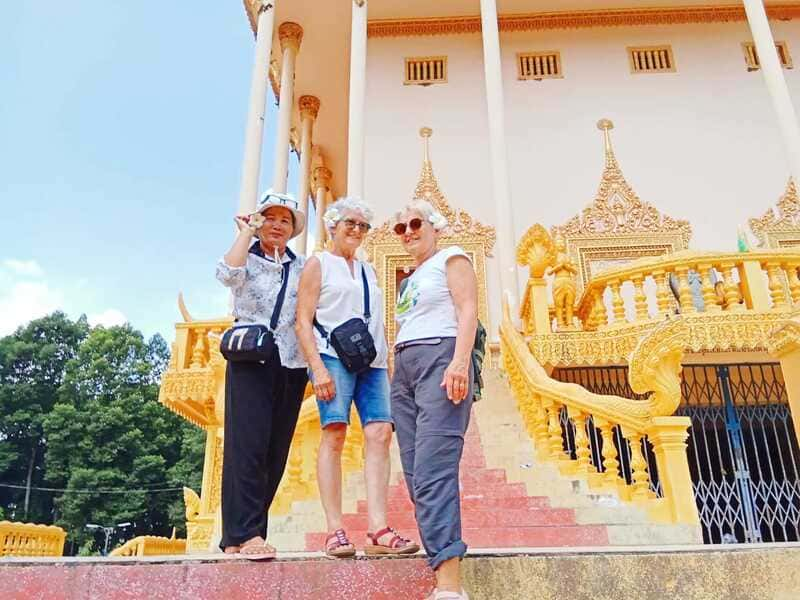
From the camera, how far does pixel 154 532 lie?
1159 inches

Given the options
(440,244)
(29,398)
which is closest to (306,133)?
(440,244)

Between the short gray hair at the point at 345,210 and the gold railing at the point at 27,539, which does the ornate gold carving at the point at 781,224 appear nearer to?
the short gray hair at the point at 345,210

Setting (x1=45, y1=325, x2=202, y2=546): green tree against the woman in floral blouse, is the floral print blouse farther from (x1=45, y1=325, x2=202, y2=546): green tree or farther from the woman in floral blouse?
(x1=45, y1=325, x2=202, y2=546): green tree

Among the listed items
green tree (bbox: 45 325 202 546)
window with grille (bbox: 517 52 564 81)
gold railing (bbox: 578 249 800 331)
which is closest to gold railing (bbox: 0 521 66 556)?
gold railing (bbox: 578 249 800 331)

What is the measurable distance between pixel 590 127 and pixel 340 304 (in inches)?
391

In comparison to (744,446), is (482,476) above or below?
below

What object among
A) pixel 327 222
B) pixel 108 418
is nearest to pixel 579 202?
pixel 327 222

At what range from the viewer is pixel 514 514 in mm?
4145

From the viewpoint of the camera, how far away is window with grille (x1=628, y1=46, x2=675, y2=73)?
11570 millimetres

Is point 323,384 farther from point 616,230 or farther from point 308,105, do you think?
point 308,105

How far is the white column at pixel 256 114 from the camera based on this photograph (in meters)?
9.45

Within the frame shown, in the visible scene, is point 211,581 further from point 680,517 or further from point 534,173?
point 534,173

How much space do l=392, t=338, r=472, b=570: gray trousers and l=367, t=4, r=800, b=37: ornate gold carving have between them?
11282mm

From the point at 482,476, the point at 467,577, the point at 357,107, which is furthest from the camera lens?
the point at 357,107
